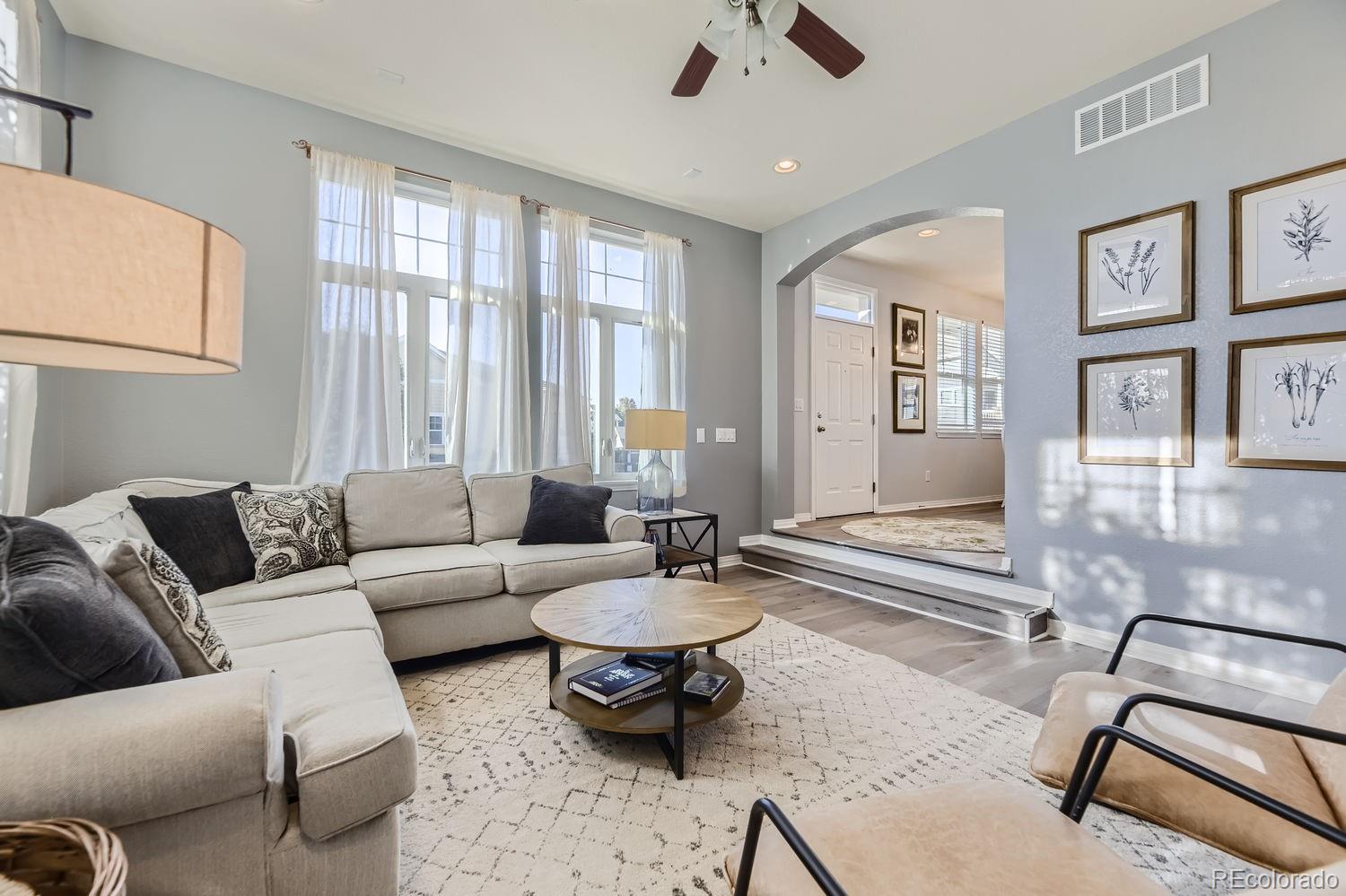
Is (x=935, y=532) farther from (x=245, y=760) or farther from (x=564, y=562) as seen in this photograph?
(x=245, y=760)

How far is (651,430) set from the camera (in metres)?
3.65

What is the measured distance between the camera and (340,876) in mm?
1133

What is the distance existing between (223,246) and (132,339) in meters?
0.23

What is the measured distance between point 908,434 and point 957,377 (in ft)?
3.87

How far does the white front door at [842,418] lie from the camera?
216 inches

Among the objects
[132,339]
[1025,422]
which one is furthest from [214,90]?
[1025,422]

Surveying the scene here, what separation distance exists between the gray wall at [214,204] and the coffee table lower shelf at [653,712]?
7.37 ft

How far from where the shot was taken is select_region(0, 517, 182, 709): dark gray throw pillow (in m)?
0.87

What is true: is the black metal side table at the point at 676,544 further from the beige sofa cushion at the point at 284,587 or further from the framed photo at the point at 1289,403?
the framed photo at the point at 1289,403

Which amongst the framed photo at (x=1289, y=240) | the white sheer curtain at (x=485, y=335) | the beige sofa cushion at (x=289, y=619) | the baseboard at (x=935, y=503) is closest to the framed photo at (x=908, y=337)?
the baseboard at (x=935, y=503)

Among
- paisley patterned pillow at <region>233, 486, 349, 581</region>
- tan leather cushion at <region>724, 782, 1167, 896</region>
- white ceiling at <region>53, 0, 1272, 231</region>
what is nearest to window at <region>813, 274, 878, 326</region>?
white ceiling at <region>53, 0, 1272, 231</region>

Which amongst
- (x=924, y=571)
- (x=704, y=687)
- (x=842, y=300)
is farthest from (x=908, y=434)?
(x=704, y=687)

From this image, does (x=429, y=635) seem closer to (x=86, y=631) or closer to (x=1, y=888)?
(x=86, y=631)

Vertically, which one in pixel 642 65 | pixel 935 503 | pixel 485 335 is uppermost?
pixel 642 65
